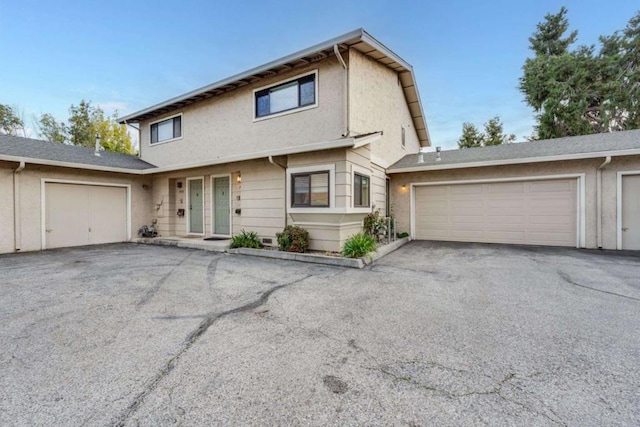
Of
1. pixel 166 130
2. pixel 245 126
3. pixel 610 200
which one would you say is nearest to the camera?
pixel 610 200

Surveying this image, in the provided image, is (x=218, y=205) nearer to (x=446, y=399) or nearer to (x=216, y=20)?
(x=216, y=20)

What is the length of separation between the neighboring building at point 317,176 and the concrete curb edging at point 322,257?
657 mm

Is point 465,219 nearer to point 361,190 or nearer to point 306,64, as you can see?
point 361,190

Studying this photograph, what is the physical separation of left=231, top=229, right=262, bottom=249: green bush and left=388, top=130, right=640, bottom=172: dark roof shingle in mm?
5161

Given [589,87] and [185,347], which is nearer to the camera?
[185,347]

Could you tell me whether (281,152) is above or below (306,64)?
below

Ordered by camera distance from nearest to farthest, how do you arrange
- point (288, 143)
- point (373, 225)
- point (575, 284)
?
point (575, 284)
point (373, 225)
point (288, 143)

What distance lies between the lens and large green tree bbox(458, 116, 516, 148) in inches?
894

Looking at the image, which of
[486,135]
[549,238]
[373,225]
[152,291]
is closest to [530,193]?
[549,238]

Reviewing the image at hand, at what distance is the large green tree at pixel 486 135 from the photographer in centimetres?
2270

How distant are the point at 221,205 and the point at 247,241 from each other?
232 centimetres

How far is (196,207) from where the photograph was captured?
1021 centimetres

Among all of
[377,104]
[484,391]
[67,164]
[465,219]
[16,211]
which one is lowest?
[484,391]

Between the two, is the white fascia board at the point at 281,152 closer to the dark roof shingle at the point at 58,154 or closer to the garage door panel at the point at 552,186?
the dark roof shingle at the point at 58,154
